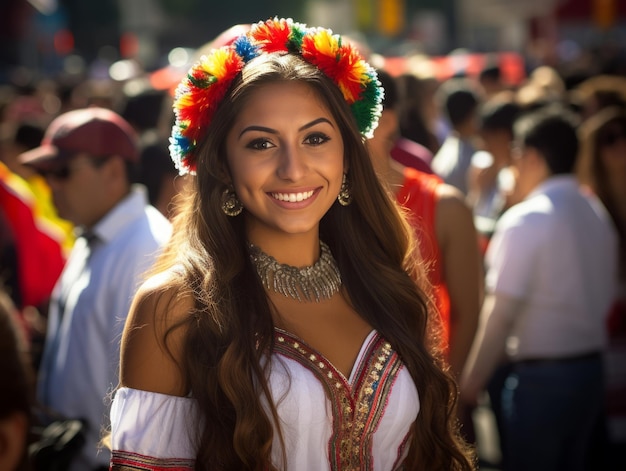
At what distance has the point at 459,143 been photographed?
8070 mm

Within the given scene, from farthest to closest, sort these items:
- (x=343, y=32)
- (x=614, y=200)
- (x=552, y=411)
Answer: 1. (x=343, y=32)
2. (x=614, y=200)
3. (x=552, y=411)

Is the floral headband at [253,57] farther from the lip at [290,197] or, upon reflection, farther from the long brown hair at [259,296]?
the lip at [290,197]

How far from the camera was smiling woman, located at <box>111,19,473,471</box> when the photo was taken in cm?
246

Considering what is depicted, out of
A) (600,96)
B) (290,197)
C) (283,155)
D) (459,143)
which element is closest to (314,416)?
(290,197)

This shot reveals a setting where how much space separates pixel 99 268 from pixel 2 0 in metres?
43.6

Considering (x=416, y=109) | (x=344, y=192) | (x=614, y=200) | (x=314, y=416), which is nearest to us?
(x=314, y=416)

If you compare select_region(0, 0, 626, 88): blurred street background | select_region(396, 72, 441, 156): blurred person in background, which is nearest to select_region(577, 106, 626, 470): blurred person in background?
select_region(396, 72, 441, 156): blurred person in background

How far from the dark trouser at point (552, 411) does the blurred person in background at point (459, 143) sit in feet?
11.0

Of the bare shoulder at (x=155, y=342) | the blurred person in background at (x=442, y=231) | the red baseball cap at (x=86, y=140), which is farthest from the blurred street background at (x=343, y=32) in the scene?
the bare shoulder at (x=155, y=342)

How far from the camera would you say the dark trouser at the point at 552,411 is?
454 centimetres

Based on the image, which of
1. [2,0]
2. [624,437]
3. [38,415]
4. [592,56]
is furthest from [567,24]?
[38,415]

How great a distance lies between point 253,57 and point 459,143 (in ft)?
18.0

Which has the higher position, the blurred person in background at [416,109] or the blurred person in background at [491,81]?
the blurred person in background at [491,81]

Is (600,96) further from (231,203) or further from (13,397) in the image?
(13,397)
